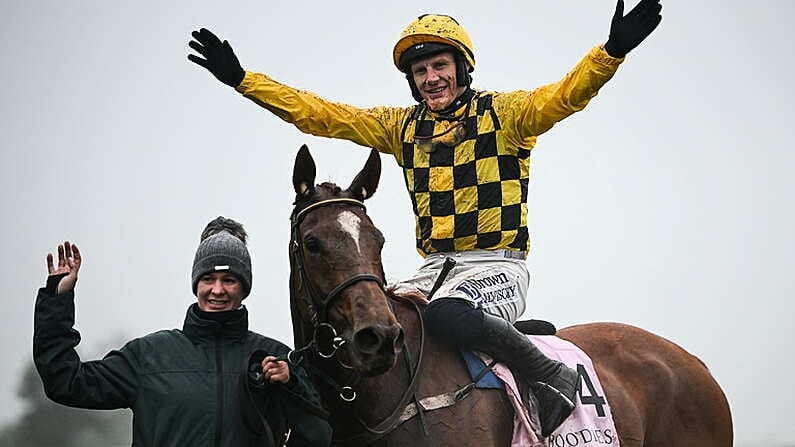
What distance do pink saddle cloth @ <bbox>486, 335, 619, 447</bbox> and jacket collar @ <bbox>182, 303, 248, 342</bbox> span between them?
1.33m

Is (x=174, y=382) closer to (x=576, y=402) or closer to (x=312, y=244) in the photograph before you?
(x=312, y=244)

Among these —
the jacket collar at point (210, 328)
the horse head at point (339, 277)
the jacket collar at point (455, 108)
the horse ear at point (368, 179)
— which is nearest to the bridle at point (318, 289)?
the horse head at point (339, 277)

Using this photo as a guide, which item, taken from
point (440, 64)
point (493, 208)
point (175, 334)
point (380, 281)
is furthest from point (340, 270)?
point (440, 64)

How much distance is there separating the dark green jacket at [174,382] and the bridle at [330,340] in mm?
128

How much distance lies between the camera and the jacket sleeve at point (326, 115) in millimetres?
5340

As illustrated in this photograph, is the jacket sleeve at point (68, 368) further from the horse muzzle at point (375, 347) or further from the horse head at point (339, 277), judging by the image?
the horse muzzle at point (375, 347)

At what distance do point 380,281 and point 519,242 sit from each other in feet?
4.40

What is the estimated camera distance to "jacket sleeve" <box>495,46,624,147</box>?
4805mm

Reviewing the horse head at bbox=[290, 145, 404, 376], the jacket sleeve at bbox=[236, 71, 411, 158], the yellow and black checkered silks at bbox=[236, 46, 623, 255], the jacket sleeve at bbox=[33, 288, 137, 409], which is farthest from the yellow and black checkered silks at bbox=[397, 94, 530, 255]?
the jacket sleeve at bbox=[33, 288, 137, 409]

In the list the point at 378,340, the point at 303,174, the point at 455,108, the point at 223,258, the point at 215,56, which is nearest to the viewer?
the point at 378,340

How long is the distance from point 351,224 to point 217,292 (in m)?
0.71

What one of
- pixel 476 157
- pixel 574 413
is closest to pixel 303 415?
pixel 574 413

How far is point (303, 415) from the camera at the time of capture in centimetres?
413

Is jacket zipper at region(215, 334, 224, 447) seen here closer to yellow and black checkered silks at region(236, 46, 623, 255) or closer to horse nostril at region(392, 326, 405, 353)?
horse nostril at region(392, 326, 405, 353)
